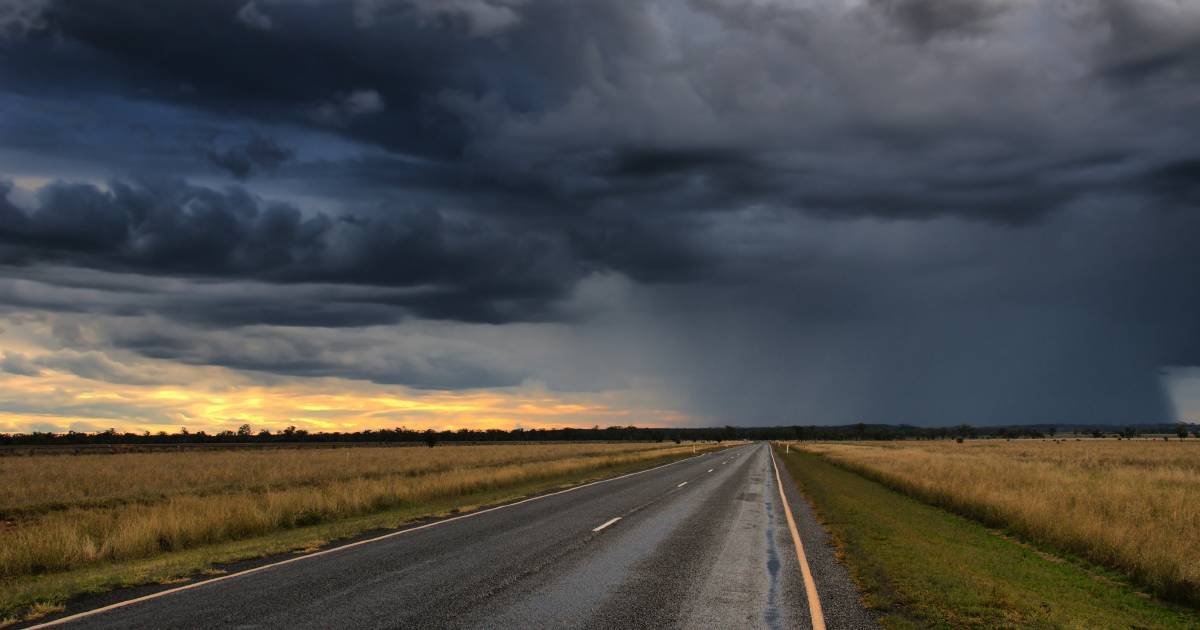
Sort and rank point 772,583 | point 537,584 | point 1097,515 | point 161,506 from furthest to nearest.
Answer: point 161,506 < point 1097,515 < point 772,583 < point 537,584

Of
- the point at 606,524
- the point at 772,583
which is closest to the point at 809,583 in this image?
the point at 772,583

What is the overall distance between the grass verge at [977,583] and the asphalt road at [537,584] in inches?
23.4

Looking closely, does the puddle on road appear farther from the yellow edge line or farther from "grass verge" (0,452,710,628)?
"grass verge" (0,452,710,628)

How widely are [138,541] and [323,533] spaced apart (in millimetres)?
3540

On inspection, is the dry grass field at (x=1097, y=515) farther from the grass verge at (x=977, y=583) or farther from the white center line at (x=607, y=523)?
the white center line at (x=607, y=523)

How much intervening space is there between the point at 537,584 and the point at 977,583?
257 inches

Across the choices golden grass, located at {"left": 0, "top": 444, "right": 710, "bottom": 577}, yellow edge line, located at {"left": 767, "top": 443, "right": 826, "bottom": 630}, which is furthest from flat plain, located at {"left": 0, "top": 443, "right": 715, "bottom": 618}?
yellow edge line, located at {"left": 767, "top": 443, "right": 826, "bottom": 630}

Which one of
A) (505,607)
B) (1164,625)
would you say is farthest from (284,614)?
(1164,625)

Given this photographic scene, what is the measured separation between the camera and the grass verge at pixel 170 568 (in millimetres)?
9719

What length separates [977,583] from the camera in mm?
11203

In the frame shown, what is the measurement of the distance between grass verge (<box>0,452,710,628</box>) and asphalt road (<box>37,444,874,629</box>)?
1097 millimetres

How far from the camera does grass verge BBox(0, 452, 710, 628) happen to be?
9.72 metres

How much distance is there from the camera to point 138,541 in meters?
15.4

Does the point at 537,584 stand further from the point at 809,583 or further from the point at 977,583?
the point at 977,583
